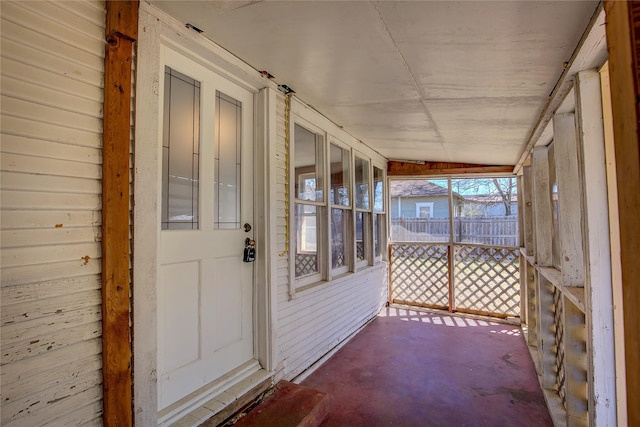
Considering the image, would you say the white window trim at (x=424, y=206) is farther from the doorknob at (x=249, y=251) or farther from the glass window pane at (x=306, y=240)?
the doorknob at (x=249, y=251)

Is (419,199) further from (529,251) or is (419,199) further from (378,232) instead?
(529,251)

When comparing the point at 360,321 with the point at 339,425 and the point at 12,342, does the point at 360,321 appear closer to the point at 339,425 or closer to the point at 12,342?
the point at 339,425

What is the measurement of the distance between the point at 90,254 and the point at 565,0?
6.24 feet

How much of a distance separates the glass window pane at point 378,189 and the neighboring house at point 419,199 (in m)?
0.34

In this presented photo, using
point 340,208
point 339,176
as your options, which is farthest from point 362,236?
point 339,176

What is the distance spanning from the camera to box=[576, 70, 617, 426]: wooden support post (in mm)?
1229

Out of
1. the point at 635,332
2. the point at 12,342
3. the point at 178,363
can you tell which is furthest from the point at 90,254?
the point at 635,332

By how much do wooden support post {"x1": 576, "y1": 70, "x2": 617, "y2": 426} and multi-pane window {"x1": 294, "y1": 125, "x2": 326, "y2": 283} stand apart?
176 cm

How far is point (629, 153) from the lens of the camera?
47 cm

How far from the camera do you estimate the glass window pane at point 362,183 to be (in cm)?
371

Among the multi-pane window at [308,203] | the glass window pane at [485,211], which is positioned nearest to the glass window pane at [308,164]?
the multi-pane window at [308,203]

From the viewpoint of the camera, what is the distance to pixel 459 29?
133cm

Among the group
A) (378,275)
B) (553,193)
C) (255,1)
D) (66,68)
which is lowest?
(378,275)

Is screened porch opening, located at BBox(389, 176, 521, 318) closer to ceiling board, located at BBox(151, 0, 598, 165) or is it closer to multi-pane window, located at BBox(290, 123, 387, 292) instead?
multi-pane window, located at BBox(290, 123, 387, 292)
